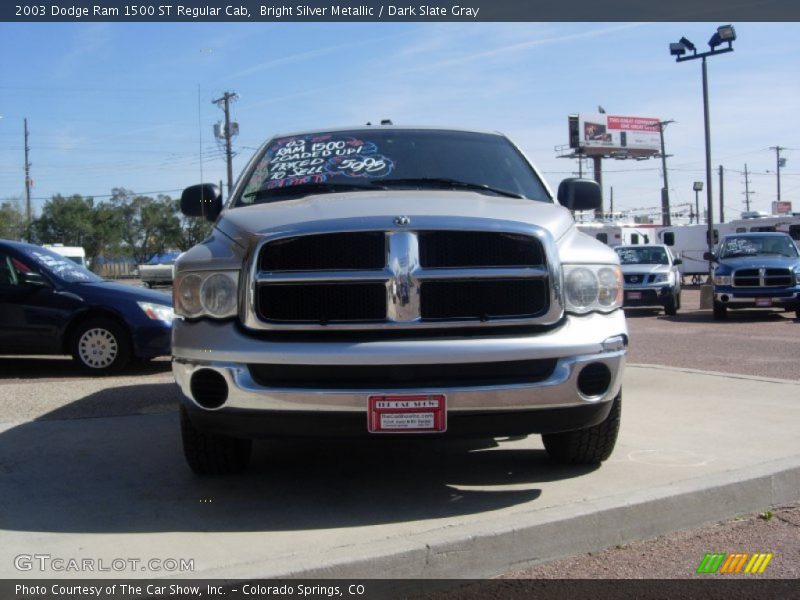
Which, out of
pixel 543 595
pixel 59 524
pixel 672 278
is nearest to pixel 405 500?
pixel 543 595

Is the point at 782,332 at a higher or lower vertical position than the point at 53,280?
lower

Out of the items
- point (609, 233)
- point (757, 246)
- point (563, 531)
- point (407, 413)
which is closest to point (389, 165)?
point (407, 413)

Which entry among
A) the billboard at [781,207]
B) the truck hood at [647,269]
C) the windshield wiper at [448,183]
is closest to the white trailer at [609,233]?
the truck hood at [647,269]

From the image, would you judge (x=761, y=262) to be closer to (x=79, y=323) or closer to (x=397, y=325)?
(x=79, y=323)

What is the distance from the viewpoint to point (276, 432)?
4.18 m

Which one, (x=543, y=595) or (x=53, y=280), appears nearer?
(x=543, y=595)

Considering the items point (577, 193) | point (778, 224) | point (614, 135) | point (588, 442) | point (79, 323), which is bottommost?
point (588, 442)

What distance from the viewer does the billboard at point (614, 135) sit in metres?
78.0

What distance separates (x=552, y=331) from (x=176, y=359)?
1803mm

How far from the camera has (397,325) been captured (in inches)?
163

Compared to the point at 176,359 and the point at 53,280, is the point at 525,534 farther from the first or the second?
the point at 53,280

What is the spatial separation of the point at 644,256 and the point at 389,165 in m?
17.8

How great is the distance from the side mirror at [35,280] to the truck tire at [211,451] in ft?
17.5

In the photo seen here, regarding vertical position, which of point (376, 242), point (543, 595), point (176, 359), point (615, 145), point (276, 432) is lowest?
point (543, 595)
